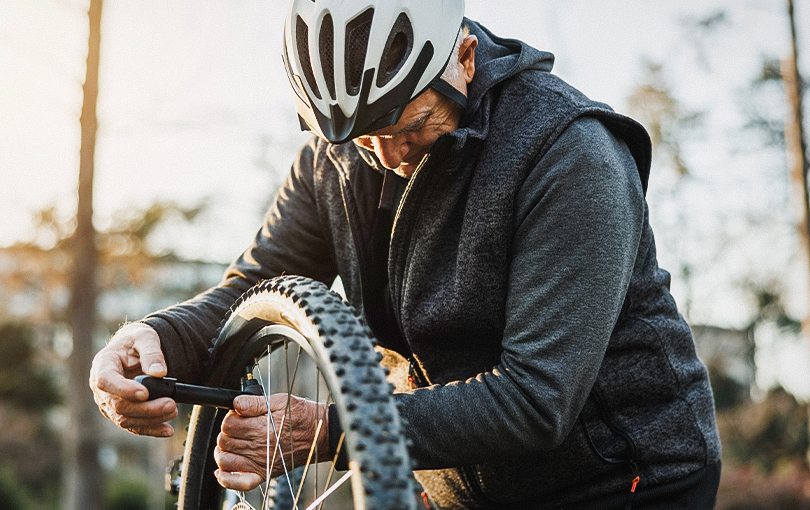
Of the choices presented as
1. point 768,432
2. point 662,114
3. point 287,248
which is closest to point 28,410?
point 662,114

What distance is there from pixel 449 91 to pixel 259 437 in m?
0.93

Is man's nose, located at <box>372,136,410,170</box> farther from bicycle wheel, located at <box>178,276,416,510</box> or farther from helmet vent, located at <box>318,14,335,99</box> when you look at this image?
bicycle wheel, located at <box>178,276,416,510</box>

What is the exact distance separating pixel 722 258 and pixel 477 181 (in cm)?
1304

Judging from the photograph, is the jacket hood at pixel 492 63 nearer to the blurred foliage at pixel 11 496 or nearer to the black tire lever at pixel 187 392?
the black tire lever at pixel 187 392

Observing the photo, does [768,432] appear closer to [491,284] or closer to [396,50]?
[491,284]

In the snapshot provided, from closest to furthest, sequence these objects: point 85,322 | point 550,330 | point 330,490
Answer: point 330,490
point 550,330
point 85,322

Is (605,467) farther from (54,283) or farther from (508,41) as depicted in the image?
(54,283)

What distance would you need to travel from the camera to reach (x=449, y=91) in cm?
191

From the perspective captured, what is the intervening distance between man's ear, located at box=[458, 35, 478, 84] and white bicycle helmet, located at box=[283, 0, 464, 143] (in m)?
0.17

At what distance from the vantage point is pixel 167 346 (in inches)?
79.6

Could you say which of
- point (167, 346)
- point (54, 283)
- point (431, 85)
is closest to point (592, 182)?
point (431, 85)

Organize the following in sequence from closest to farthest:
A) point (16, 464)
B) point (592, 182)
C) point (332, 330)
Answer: point (332, 330) < point (592, 182) < point (16, 464)

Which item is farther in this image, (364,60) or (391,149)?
(391,149)

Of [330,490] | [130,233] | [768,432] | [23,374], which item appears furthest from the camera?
[23,374]
